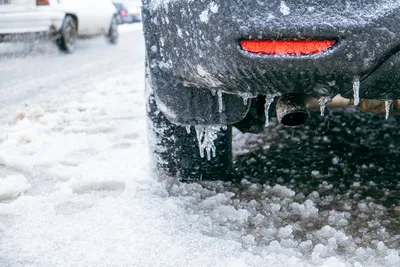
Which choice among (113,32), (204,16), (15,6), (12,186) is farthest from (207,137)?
(113,32)

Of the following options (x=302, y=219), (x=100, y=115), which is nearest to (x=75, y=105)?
(x=100, y=115)

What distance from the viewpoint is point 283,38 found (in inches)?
51.9

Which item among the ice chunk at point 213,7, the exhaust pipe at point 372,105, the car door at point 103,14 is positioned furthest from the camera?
the car door at point 103,14

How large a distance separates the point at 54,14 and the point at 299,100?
18.0 feet

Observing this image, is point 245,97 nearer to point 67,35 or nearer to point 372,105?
point 372,105

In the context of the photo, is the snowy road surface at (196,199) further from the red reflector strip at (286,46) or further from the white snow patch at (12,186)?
the red reflector strip at (286,46)

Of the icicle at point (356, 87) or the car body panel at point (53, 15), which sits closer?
the icicle at point (356, 87)

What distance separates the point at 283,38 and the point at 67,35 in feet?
20.5

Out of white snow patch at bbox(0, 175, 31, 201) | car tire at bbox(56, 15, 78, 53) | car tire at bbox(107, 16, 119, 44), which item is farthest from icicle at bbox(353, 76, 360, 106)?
car tire at bbox(107, 16, 119, 44)

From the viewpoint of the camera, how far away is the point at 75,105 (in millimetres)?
3785

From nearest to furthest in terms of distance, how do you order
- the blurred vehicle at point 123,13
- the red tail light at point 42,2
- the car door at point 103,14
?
the red tail light at point 42,2 < the car door at point 103,14 < the blurred vehicle at point 123,13

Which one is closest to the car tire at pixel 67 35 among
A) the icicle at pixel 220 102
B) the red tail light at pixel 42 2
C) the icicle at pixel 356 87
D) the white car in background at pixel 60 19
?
the white car in background at pixel 60 19

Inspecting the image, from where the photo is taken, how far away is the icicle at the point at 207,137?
1.90 metres

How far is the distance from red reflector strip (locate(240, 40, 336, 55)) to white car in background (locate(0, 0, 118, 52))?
439 centimetres
